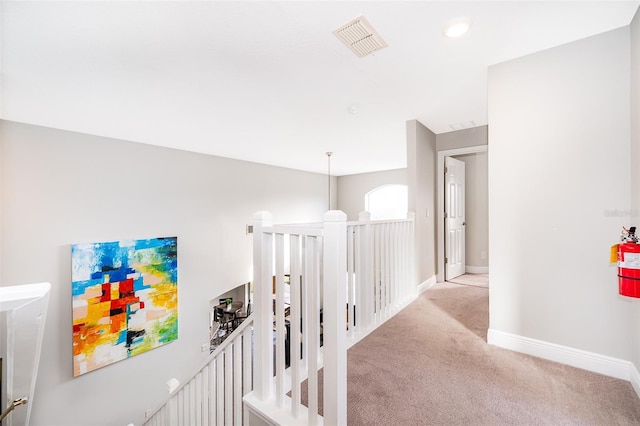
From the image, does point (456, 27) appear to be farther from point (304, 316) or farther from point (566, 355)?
point (566, 355)

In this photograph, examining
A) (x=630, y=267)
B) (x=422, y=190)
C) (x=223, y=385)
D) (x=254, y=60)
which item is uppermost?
(x=254, y=60)

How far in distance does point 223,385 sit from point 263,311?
94 cm

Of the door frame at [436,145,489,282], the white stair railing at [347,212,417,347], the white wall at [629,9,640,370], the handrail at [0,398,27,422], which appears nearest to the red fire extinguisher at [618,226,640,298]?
the white wall at [629,9,640,370]

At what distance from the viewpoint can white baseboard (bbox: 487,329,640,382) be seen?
1.62 metres

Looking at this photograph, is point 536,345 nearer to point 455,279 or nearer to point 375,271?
point 375,271

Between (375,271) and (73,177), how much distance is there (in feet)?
13.0

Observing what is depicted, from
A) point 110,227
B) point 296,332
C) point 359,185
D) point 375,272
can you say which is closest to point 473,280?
point 375,272

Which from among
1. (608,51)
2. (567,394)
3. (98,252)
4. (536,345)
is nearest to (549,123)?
(608,51)

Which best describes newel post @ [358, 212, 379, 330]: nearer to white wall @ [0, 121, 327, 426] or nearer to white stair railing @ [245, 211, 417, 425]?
white stair railing @ [245, 211, 417, 425]

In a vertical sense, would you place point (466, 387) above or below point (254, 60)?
below

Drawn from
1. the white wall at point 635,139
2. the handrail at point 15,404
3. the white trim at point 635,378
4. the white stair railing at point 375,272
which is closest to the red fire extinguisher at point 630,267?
the white wall at point 635,139

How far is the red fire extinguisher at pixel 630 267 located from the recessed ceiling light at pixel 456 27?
1.55 metres

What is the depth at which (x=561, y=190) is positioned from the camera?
1828 mm

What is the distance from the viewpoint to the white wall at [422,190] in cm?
328
